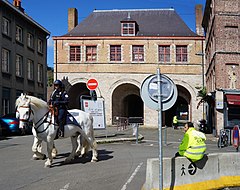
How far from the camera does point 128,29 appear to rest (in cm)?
3719

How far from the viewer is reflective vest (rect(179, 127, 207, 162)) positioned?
7.11 metres

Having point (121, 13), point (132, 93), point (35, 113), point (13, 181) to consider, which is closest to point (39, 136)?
point (35, 113)

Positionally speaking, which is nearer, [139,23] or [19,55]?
[19,55]

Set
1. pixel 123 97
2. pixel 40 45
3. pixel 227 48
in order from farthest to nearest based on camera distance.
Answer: pixel 123 97 → pixel 40 45 → pixel 227 48

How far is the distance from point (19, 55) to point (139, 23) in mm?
14773

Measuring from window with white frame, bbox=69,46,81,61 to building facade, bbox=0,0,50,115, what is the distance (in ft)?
11.0

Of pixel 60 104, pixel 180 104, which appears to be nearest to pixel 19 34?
pixel 60 104

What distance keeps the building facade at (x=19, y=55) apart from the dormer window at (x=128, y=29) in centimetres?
881

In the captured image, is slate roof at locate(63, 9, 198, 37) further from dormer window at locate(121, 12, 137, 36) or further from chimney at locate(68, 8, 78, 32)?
chimney at locate(68, 8, 78, 32)

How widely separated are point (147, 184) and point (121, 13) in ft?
A: 119

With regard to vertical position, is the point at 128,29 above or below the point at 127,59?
above

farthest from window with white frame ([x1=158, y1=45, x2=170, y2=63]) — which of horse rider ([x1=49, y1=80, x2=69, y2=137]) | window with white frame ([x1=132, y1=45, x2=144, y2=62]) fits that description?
horse rider ([x1=49, y1=80, x2=69, y2=137])

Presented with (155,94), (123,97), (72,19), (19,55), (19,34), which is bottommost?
(155,94)

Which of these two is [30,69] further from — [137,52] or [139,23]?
[139,23]
